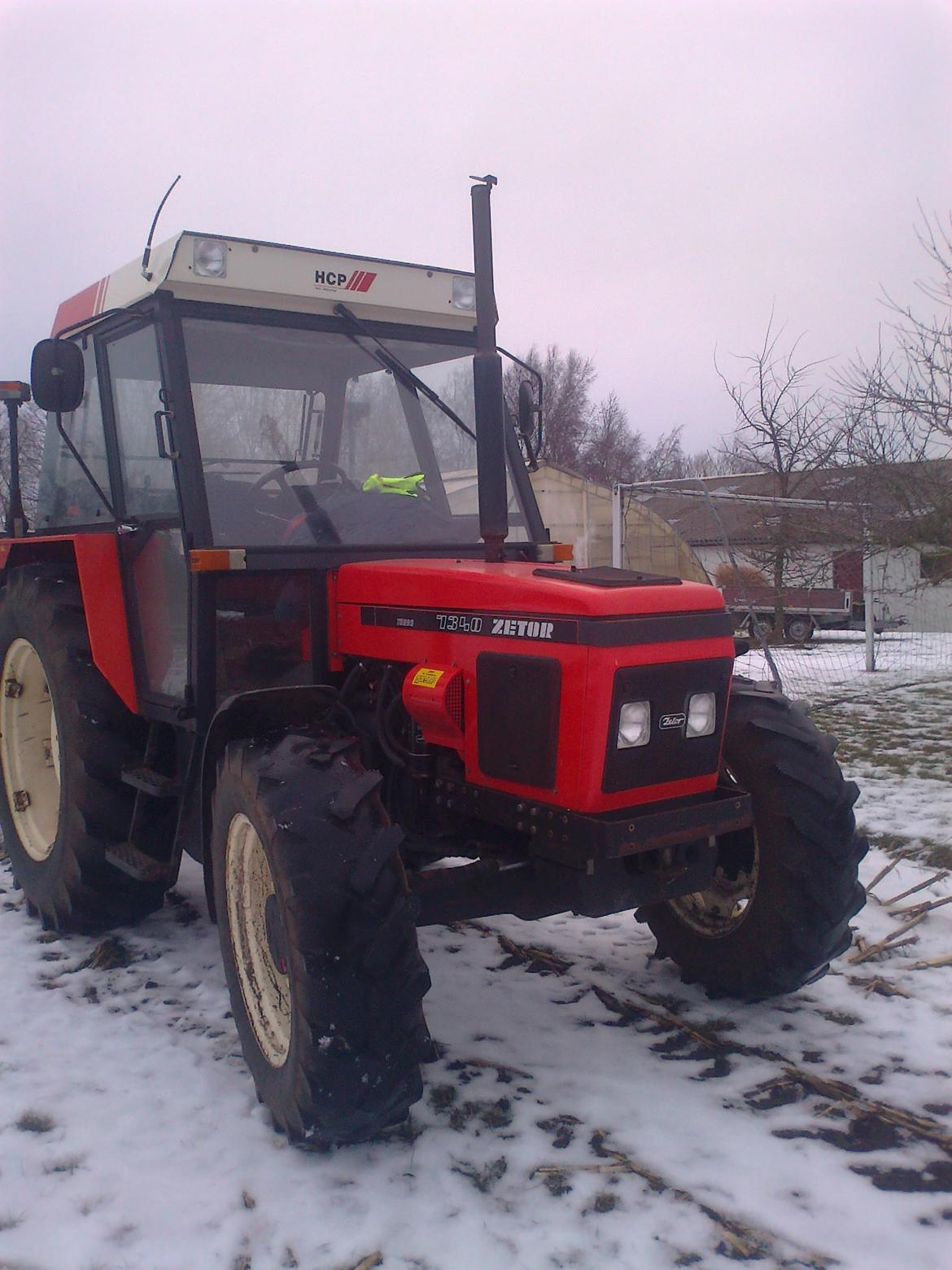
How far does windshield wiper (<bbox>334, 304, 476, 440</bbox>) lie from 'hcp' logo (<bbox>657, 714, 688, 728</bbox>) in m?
1.51

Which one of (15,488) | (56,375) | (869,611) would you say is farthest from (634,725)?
(869,611)

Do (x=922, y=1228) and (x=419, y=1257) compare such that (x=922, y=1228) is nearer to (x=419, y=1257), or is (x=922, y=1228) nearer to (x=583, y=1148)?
(x=583, y=1148)

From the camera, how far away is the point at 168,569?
3744mm

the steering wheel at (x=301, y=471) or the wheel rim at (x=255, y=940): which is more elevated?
the steering wheel at (x=301, y=471)

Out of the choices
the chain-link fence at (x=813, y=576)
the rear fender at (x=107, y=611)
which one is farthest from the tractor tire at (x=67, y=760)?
the chain-link fence at (x=813, y=576)

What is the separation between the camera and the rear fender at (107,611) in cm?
402

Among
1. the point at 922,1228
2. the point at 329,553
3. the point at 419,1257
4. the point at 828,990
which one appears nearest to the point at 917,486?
the point at 828,990

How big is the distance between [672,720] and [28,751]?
3.13m

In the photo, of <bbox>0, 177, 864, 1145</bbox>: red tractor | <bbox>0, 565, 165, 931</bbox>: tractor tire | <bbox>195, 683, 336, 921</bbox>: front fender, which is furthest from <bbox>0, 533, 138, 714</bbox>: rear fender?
<bbox>195, 683, 336, 921</bbox>: front fender

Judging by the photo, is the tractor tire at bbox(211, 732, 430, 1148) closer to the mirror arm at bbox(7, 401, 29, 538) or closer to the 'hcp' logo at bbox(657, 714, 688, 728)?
the 'hcp' logo at bbox(657, 714, 688, 728)

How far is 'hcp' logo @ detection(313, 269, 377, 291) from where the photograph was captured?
3.79 metres

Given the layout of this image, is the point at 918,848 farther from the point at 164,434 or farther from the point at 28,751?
the point at 28,751

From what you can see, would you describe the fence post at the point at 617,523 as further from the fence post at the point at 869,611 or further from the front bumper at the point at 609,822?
the front bumper at the point at 609,822

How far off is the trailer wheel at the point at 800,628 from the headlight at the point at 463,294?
17381 millimetres
